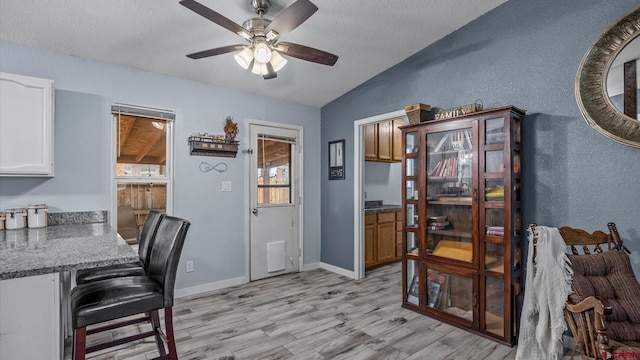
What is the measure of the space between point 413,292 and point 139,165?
10.2ft

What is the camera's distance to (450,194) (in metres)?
2.91

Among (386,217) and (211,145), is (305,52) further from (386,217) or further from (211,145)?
(386,217)

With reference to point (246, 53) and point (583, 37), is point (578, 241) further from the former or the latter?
point (246, 53)

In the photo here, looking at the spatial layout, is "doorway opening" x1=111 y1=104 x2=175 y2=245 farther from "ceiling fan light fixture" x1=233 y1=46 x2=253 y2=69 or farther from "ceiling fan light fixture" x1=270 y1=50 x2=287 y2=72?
"ceiling fan light fixture" x1=270 y1=50 x2=287 y2=72

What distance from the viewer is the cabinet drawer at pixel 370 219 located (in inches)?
176

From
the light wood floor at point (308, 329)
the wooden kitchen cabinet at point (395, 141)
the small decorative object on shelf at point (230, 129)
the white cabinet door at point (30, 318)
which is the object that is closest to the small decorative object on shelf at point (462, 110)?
the light wood floor at point (308, 329)

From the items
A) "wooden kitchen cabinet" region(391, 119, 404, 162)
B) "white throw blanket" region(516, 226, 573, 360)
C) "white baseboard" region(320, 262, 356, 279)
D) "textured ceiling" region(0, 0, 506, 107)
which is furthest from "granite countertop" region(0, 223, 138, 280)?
"wooden kitchen cabinet" region(391, 119, 404, 162)

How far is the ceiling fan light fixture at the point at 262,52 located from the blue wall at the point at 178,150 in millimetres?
1674

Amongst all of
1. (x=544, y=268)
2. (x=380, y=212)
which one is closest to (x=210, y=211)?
(x=380, y=212)

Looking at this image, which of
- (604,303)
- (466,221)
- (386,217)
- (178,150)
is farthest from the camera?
(386,217)

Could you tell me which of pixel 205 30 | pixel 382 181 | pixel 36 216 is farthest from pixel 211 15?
pixel 382 181

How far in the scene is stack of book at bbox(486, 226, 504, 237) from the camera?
252cm

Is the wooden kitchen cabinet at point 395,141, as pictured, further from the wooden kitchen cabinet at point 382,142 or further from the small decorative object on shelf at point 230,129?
the small decorative object on shelf at point 230,129

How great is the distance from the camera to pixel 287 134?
4.40 meters
